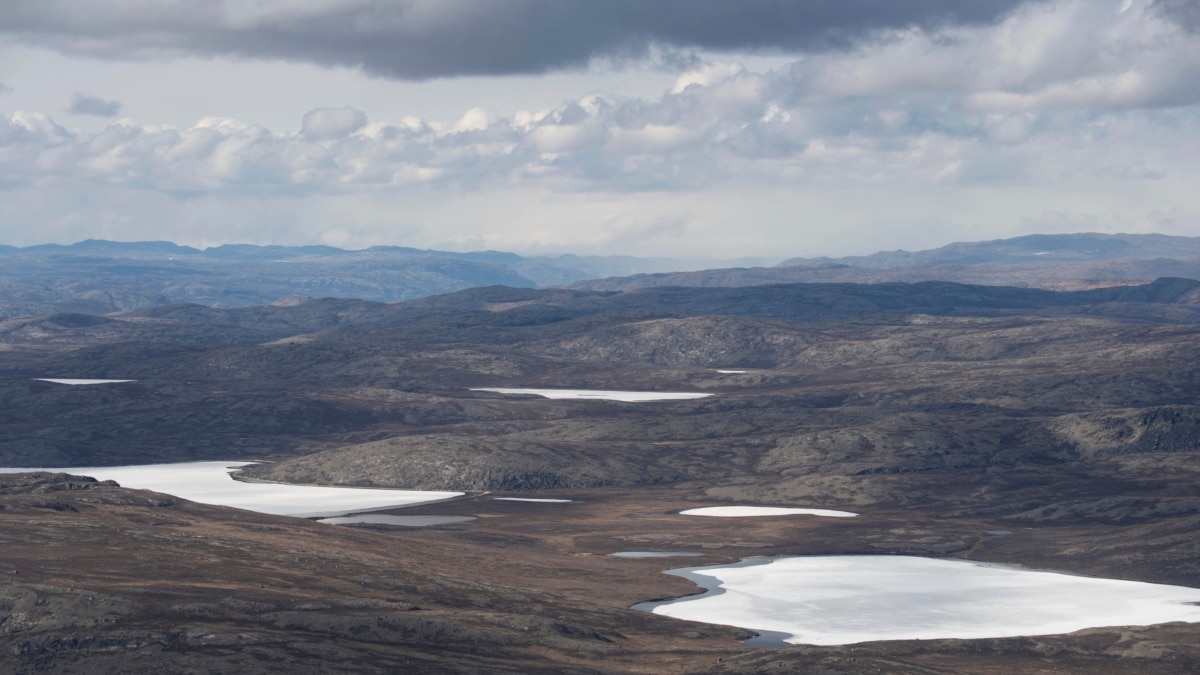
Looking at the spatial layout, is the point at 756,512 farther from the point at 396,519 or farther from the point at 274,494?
the point at 274,494

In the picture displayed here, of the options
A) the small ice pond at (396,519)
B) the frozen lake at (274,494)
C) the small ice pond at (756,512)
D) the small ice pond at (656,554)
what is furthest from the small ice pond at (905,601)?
the frozen lake at (274,494)

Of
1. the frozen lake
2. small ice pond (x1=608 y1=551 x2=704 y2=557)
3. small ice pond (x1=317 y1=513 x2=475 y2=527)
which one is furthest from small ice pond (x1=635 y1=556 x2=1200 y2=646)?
the frozen lake

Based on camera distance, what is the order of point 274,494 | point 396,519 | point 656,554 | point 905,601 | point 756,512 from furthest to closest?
point 274,494 → point 756,512 → point 396,519 → point 656,554 → point 905,601

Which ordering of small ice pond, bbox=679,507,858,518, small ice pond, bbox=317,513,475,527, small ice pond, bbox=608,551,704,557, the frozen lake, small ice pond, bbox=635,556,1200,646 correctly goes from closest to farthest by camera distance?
small ice pond, bbox=635,556,1200,646
small ice pond, bbox=608,551,704,557
small ice pond, bbox=317,513,475,527
small ice pond, bbox=679,507,858,518
the frozen lake

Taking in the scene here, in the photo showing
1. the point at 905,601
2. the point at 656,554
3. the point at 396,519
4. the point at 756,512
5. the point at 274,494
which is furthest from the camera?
the point at 274,494

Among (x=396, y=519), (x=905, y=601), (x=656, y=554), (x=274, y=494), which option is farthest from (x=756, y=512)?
(x=274, y=494)

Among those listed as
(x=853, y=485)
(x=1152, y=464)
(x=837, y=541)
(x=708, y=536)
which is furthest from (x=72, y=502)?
(x=1152, y=464)

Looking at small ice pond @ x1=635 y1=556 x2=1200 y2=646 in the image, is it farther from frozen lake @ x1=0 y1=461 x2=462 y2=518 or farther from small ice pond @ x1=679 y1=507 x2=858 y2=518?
frozen lake @ x1=0 y1=461 x2=462 y2=518
